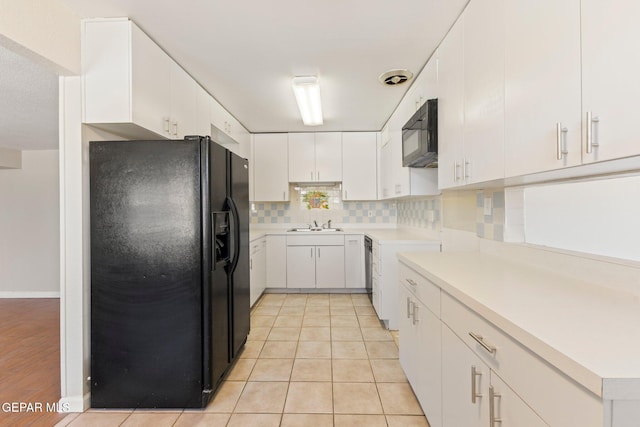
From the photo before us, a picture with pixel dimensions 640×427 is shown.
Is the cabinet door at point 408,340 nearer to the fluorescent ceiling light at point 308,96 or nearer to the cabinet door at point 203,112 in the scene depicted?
the fluorescent ceiling light at point 308,96

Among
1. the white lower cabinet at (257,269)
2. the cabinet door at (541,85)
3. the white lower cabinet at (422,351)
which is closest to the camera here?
the cabinet door at (541,85)

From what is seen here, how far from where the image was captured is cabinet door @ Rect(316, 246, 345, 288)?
159 inches

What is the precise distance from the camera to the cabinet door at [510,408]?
772 millimetres

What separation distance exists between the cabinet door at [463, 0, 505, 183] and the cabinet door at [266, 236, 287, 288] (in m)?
2.87

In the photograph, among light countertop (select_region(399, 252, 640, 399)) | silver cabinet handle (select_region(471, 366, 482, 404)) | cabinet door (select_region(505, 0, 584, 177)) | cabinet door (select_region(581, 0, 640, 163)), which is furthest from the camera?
silver cabinet handle (select_region(471, 366, 482, 404))

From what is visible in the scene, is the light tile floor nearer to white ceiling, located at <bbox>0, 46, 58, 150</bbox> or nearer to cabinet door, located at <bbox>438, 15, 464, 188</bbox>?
cabinet door, located at <bbox>438, 15, 464, 188</bbox>

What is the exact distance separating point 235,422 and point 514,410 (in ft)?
4.65

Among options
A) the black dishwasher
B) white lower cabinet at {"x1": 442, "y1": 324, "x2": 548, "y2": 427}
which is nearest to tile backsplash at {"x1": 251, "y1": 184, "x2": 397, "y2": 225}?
the black dishwasher

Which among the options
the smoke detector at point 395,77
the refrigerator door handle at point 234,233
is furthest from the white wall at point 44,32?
the smoke detector at point 395,77

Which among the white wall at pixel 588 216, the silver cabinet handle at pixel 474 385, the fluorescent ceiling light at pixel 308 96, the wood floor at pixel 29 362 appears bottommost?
the wood floor at pixel 29 362

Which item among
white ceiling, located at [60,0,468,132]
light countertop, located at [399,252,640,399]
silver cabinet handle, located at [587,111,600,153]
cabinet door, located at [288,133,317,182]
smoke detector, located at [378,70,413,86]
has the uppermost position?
white ceiling, located at [60,0,468,132]

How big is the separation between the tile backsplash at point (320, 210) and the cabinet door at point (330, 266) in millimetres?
650

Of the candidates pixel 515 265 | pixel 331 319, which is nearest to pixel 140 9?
pixel 515 265

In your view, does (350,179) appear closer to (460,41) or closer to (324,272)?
(324,272)
